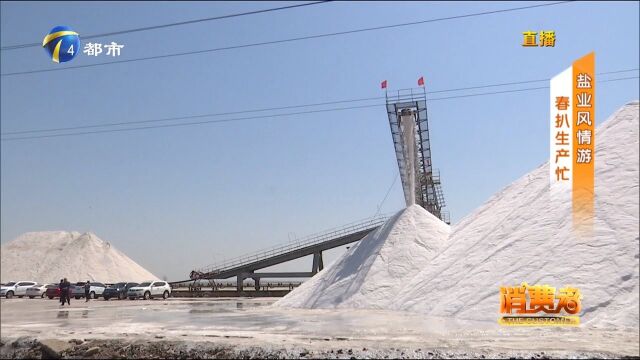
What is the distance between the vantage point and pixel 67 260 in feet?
222

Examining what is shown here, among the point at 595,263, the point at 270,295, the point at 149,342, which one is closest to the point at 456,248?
the point at 595,263

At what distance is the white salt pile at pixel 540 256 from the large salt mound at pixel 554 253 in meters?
0.03

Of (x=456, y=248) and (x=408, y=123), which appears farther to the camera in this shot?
(x=408, y=123)

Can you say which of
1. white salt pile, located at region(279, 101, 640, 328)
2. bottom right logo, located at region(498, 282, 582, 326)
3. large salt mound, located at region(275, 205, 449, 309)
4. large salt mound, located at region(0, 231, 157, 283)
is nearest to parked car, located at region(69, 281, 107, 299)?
large salt mound, located at region(0, 231, 157, 283)

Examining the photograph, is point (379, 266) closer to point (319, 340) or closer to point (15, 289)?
point (319, 340)

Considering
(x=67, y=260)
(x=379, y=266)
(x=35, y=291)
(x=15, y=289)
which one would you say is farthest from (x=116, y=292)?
(x=67, y=260)

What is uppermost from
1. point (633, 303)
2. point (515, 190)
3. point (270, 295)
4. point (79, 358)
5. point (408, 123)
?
point (408, 123)

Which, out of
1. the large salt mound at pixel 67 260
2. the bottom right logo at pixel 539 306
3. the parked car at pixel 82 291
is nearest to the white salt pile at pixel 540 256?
the bottom right logo at pixel 539 306

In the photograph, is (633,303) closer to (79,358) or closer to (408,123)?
(79,358)

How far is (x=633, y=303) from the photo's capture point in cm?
1385

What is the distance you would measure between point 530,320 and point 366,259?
1206 centimetres

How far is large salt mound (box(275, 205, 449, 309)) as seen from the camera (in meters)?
23.3

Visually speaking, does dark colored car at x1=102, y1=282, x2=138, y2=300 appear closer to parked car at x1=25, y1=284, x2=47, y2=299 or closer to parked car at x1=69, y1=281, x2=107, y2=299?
parked car at x1=69, y1=281, x2=107, y2=299

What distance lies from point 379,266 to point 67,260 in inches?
2220
